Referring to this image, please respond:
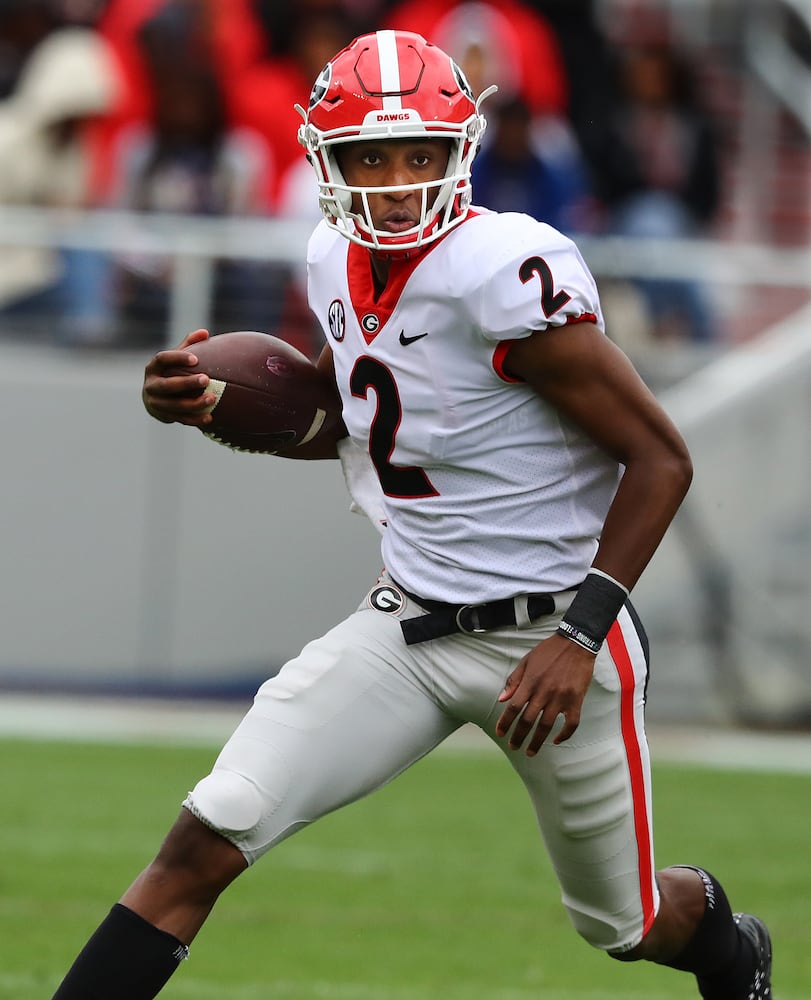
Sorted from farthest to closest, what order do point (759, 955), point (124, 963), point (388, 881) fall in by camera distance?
1. point (388, 881)
2. point (759, 955)
3. point (124, 963)

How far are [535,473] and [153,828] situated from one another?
337cm

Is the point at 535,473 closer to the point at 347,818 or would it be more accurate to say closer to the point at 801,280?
the point at 347,818

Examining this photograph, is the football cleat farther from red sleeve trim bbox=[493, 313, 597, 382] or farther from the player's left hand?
red sleeve trim bbox=[493, 313, 597, 382]

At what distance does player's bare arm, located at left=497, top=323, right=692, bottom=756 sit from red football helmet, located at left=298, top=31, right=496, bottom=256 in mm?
299

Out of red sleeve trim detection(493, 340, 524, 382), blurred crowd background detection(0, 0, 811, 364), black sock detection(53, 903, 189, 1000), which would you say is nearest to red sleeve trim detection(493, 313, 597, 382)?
red sleeve trim detection(493, 340, 524, 382)

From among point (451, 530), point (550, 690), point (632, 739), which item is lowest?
point (632, 739)

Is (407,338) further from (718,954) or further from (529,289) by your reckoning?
(718,954)

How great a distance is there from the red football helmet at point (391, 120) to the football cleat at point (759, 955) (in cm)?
163

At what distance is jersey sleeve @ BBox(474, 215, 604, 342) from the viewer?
327 cm

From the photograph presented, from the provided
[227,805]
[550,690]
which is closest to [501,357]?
[550,690]

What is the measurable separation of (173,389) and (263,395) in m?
0.29

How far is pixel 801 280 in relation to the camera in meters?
9.66

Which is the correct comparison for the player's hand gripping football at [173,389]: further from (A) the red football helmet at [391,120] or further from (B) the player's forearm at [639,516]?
(B) the player's forearm at [639,516]

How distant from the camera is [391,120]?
11.1 feet
